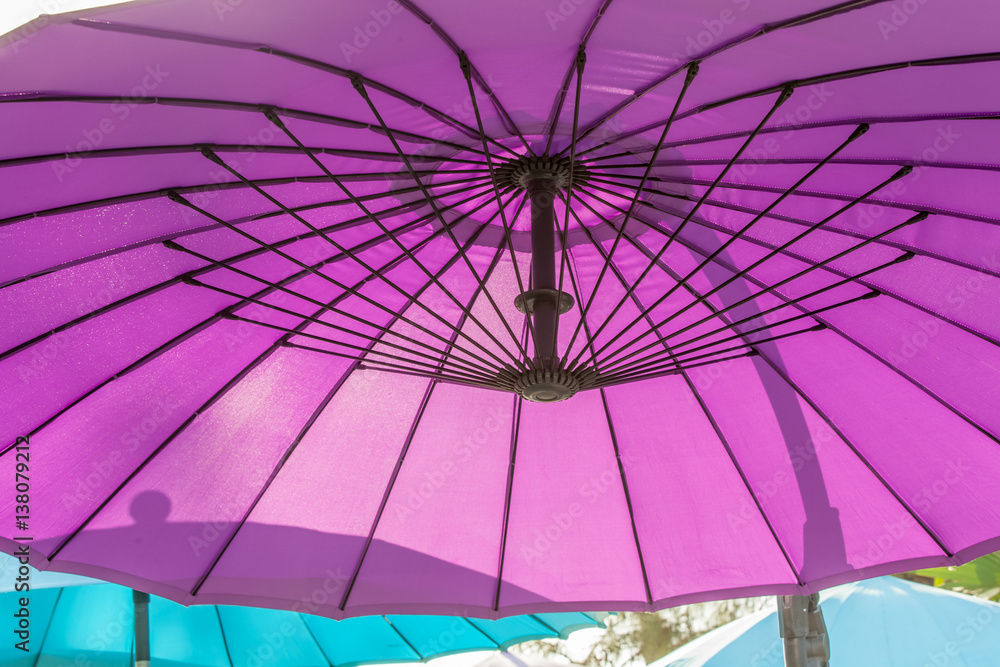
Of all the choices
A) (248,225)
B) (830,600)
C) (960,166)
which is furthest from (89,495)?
(830,600)

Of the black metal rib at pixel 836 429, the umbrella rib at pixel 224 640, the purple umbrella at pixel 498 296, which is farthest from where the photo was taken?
the umbrella rib at pixel 224 640

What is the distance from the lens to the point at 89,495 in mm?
3578

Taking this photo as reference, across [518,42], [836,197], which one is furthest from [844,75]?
[518,42]

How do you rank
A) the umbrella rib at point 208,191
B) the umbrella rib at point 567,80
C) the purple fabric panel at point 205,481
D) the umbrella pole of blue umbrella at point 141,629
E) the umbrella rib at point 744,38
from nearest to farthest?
1. the umbrella rib at point 744,38
2. the umbrella rib at point 567,80
3. the umbrella rib at point 208,191
4. the purple fabric panel at point 205,481
5. the umbrella pole of blue umbrella at point 141,629

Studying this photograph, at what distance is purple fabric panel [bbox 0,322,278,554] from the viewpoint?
347 cm

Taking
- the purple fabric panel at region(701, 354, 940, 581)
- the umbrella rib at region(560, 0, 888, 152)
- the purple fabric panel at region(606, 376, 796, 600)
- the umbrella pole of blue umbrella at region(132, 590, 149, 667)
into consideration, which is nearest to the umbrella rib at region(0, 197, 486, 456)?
the umbrella rib at region(560, 0, 888, 152)

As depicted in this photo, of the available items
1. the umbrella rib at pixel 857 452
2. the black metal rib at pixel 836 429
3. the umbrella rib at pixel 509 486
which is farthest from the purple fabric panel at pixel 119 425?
the umbrella rib at pixel 857 452

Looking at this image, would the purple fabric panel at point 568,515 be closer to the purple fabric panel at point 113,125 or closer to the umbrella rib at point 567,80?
the umbrella rib at point 567,80

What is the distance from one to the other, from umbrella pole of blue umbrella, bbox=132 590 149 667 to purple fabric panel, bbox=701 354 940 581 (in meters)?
3.97

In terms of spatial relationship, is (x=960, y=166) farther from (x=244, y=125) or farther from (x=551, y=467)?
(x=244, y=125)

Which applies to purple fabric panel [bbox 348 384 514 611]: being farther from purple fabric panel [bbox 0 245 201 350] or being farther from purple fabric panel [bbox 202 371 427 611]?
purple fabric panel [bbox 0 245 201 350]

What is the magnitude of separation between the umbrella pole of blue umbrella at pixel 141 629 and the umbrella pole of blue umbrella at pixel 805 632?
13.3 ft

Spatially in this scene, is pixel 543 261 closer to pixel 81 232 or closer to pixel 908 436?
pixel 81 232

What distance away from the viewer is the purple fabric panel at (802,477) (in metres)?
3.80
